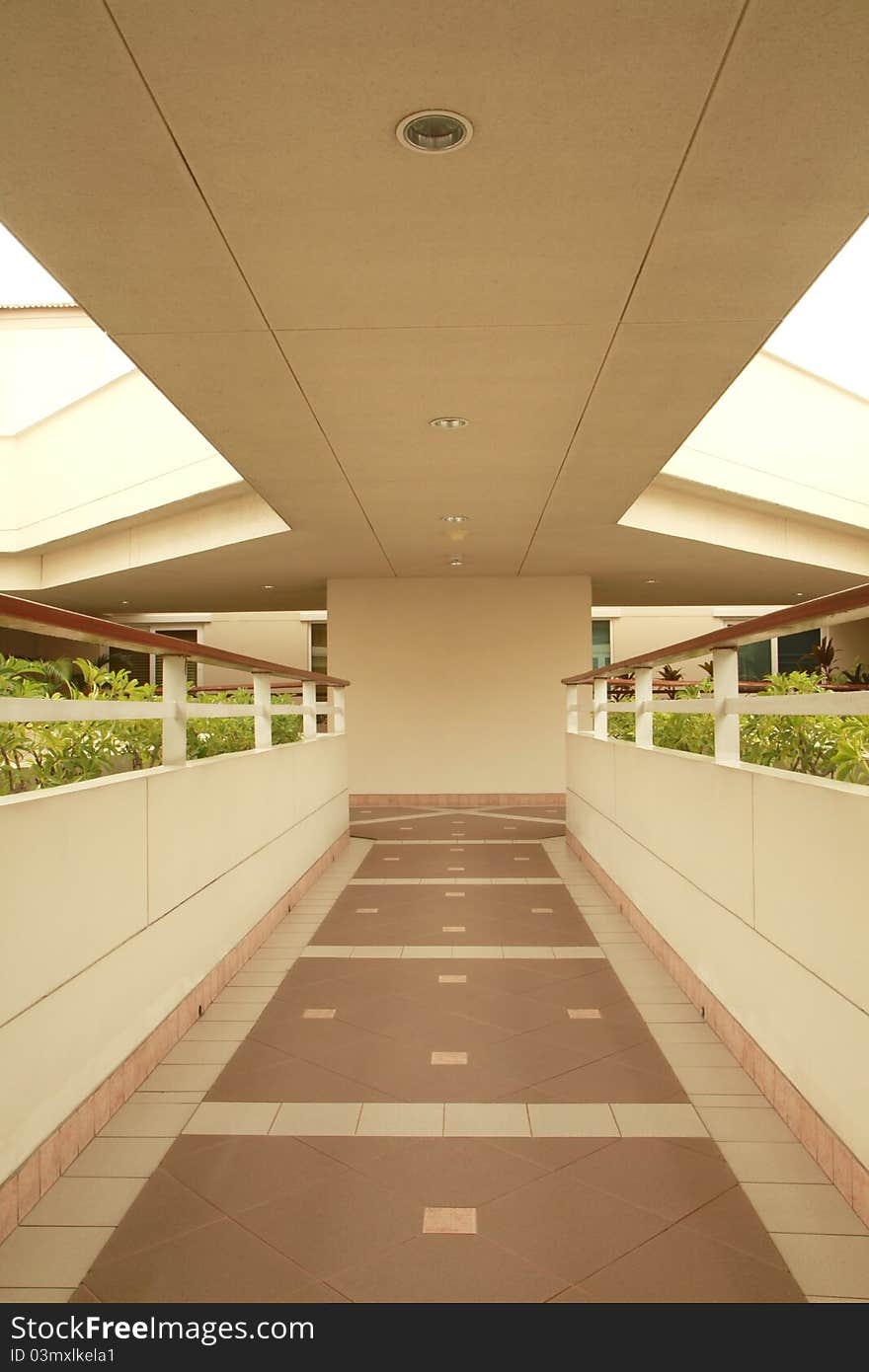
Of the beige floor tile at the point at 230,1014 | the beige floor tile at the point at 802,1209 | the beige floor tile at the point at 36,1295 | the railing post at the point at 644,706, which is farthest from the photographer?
the railing post at the point at 644,706

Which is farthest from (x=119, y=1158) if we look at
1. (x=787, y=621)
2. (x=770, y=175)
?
(x=770, y=175)

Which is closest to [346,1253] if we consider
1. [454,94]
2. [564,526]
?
[454,94]

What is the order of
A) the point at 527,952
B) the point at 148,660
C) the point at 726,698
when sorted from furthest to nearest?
the point at 148,660
the point at 527,952
the point at 726,698

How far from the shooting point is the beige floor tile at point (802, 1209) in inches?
83.0

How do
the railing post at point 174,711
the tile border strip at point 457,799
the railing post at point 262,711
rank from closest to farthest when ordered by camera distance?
the railing post at point 174,711 < the railing post at point 262,711 < the tile border strip at point 457,799

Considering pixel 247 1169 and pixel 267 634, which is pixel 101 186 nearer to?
pixel 247 1169

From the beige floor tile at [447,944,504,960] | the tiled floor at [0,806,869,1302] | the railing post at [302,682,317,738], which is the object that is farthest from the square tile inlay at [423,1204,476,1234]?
the railing post at [302,682,317,738]

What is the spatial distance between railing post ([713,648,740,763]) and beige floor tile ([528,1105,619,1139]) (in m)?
1.28

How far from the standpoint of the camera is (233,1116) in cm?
274

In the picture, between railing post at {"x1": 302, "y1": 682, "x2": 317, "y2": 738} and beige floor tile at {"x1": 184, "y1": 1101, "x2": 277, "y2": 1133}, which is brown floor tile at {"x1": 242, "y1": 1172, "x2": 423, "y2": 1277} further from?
railing post at {"x1": 302, "y1": 682, "x2": 317, "y2": 738}

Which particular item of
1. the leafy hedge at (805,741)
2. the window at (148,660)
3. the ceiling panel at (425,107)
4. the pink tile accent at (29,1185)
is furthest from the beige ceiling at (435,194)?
the window at (148,660)

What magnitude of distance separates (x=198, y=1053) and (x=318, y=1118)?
720 mm

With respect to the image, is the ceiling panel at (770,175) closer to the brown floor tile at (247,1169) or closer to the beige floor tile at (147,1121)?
the brown floor tile at (247,1169)

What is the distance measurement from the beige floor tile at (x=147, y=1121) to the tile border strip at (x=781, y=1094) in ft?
5.47
